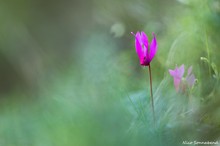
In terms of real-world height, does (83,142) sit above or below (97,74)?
below

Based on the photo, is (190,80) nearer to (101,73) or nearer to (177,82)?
(177,82)

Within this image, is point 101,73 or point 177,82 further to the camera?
point 177,82

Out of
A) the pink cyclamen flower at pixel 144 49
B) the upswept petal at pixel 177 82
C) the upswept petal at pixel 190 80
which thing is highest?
the pink cyclamen flower at pixel 144 49

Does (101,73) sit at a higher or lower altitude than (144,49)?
lower

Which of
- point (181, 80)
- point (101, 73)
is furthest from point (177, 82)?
point (101, 73)

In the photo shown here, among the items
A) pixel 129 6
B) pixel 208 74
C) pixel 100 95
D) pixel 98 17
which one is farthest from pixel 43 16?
pixel 100 95

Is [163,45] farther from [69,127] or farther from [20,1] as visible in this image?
[69,127]

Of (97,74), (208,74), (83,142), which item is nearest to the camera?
(83,142)

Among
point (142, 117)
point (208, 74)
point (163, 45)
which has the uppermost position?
point (163, 45)
